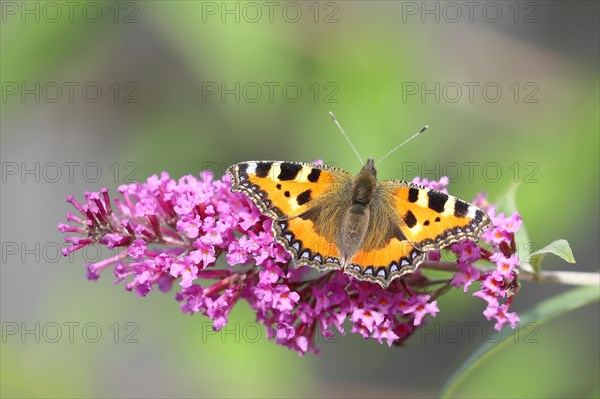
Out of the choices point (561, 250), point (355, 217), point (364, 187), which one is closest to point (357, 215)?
point (355, 217)

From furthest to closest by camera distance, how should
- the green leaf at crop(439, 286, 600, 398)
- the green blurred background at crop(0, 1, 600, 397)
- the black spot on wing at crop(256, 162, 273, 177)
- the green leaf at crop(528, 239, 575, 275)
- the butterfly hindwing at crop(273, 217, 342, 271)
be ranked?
the green blurred background at crop(0, 1, 600, 397), the green leaf at crop(439, 286, 600, 398), the black spot on wing at crop(256, 162, 273, 177), the butterfly hindwing at crop(273, 217, 342, 271), the green leaf at crop(528, 239, 575, 275)

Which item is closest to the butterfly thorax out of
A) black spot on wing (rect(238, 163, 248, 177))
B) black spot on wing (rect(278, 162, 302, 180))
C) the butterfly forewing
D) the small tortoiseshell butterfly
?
the small tortoiseshell butterfly

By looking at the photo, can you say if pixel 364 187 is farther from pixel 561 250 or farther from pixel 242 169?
pixel 561 250

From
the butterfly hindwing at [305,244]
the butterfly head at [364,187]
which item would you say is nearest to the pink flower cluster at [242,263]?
the butterfly hindwing at [305,244]

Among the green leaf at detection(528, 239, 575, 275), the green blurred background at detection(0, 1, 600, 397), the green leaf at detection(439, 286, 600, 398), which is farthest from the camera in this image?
the green blurred background at detection(0, 1, 600, 397)

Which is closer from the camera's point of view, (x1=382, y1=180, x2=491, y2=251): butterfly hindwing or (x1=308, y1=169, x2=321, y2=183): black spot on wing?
(x1=382, y1=180, x2=491, y2=251): butterfly hindwing

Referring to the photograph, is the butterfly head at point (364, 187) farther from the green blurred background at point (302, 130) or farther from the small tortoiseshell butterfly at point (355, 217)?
the green blurred background at point (302, 130)

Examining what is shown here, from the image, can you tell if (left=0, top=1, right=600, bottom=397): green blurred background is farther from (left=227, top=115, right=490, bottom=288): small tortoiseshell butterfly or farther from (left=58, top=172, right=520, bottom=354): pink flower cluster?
(left=58, top=172, right=520, bottom=354): pink flower cluster
